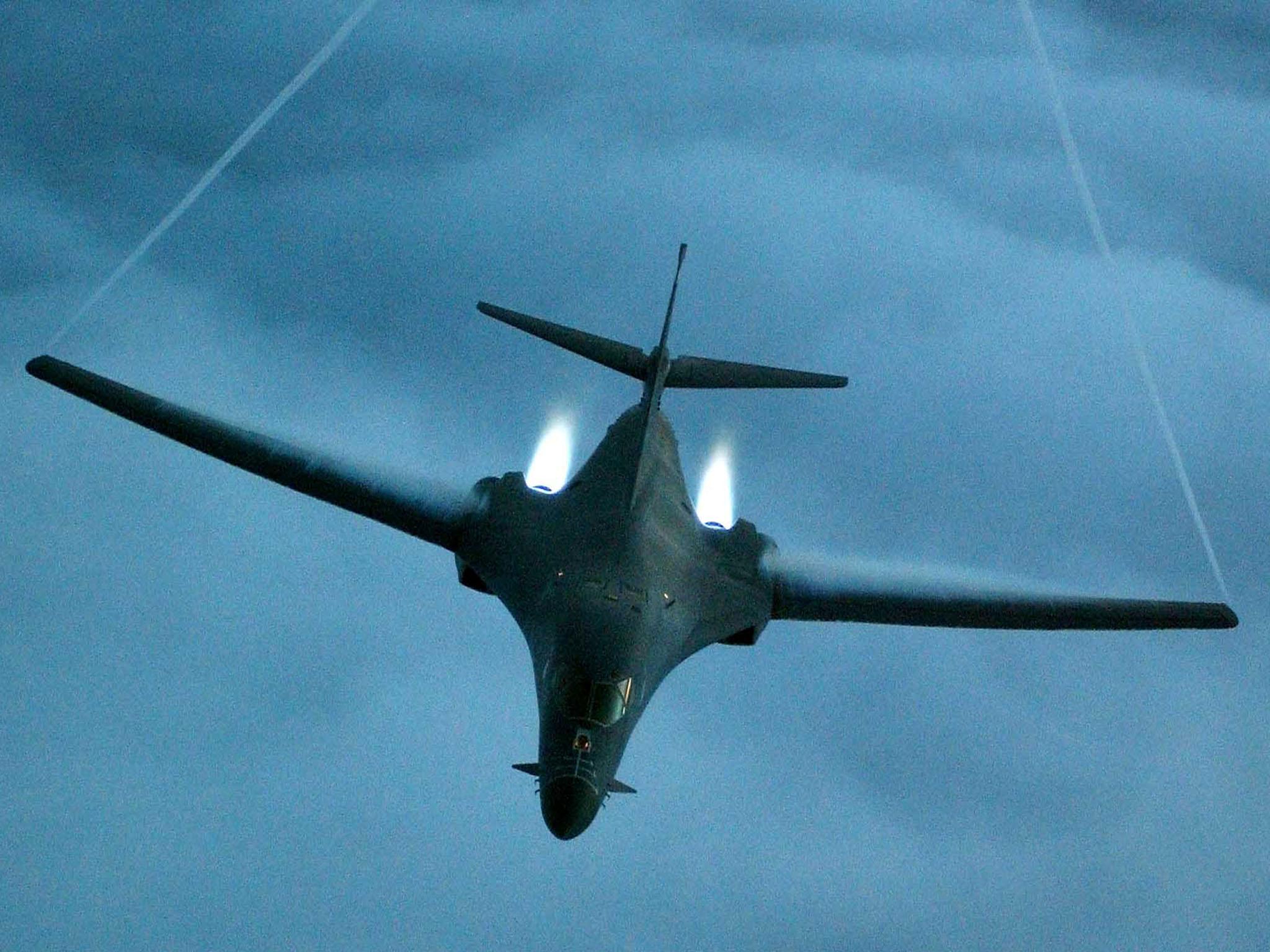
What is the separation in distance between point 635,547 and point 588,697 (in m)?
6.60

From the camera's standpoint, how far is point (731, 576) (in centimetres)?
3762

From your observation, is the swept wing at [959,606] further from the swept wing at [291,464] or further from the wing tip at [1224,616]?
the swept wing at [291,464]

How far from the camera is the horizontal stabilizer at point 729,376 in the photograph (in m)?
39.7

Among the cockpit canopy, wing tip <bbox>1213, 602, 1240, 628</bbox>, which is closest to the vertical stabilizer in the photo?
the cockpit canopy

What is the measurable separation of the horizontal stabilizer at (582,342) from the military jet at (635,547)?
64mm

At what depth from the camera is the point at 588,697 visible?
28.8 metres

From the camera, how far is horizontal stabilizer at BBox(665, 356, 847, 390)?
130 ft

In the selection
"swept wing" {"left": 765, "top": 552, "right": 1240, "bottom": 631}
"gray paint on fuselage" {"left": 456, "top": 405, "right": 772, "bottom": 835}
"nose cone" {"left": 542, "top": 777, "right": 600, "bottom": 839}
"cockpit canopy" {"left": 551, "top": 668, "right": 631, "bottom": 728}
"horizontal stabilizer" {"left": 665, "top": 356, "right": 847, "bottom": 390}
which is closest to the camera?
"nose cone" {"left": 542, "top": 777, "right": 600, "bottom": 839}

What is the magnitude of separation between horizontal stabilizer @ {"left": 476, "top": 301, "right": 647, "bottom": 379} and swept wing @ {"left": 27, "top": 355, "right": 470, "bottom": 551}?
584 centimetres

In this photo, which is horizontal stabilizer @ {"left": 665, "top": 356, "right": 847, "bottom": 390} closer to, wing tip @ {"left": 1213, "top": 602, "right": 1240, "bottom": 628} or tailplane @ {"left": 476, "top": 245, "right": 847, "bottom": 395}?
tailplane @ {"left": 476, "top": 245, "right": 847, "bottom": 395}

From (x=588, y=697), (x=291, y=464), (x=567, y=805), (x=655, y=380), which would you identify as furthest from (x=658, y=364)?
(x=567, y=805)

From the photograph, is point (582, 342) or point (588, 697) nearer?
point (588, 697)

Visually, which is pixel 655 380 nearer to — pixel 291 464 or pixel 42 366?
pixel 291 464

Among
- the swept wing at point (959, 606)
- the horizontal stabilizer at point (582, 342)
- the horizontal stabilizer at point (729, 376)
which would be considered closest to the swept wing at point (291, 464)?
the horizontal stabilizer at point (582, 342)
